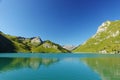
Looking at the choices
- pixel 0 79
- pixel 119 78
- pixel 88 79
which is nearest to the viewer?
pixel 0 79

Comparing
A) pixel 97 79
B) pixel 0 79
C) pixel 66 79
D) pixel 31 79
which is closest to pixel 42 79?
pixel 31 79

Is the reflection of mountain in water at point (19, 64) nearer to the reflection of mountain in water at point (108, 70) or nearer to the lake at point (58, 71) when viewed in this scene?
the lake at point (58, 71)

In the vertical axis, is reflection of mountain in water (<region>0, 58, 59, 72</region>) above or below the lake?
above

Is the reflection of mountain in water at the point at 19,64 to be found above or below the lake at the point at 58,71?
above

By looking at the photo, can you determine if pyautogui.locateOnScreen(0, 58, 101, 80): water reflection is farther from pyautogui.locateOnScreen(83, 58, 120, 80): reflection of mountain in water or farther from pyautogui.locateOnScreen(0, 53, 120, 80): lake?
pyautogui.locateOnScreen(83, 58, 120, 80): reflection of mountain in water

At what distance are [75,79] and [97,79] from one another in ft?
17.1

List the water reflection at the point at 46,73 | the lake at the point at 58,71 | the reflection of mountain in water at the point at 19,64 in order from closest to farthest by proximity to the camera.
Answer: the water reflection at the point at 46,73 < the lake at the point at 58,71 < the reflection of mountain in water at the point at 19,64

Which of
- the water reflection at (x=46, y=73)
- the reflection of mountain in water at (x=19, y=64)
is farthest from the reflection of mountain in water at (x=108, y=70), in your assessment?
the reflection of mountain in water at (x=19, y=64)

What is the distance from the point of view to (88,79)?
135 feet

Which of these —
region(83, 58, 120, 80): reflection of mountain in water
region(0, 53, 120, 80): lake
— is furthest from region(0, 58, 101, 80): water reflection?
region(83, 58, 120, 80): reflection of mountain in water

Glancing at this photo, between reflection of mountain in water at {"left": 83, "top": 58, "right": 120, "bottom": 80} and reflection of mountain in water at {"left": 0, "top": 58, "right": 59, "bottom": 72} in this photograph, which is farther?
reflection of mountain in water at {"left": 0, "top": 58, "right": 59, "bottom": 72}

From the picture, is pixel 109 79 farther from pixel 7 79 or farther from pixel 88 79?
pixel 7 79

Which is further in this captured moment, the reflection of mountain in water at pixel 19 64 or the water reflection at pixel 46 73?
the reflection of mountain in water at pixel 19 64

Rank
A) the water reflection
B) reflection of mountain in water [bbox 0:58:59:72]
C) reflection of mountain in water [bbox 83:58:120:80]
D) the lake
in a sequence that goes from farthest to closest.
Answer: reflection of mountain in water [bbox 0:58:59:72] → reflection of mountain in water [bbox 83:58:120:80] → the lake → the water reflection
